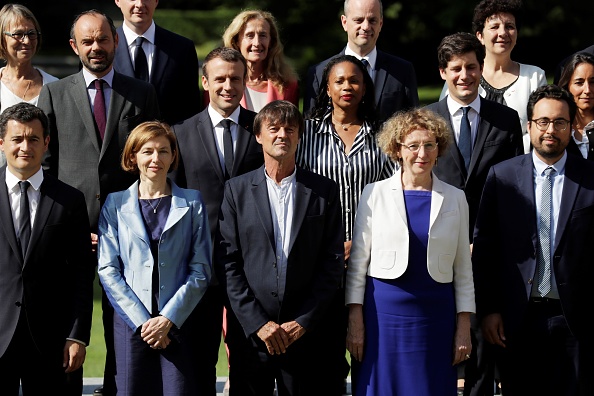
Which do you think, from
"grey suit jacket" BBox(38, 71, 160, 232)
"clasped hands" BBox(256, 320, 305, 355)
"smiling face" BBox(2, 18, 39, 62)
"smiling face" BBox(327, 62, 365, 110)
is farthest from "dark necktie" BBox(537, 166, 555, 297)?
"smiling face" BBox(2, 18, 39, 62)

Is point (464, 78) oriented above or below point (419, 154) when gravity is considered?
above

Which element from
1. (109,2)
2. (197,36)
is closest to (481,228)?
(197,36)

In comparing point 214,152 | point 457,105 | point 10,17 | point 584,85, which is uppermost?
point 10,17

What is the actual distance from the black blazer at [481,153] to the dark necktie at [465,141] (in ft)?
0.12

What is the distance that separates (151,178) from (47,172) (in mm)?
895

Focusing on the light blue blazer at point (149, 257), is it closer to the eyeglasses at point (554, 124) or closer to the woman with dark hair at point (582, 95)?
the eyeglasses at point (554, 124)

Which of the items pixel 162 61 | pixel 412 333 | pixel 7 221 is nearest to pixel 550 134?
pixel 412 333

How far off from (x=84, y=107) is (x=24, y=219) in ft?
3.49

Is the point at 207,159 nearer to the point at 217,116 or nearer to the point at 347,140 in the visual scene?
the point at 217,116

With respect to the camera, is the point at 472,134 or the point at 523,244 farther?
the point at 472,134

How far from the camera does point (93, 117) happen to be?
6992 millimetres

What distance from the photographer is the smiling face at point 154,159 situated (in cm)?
635

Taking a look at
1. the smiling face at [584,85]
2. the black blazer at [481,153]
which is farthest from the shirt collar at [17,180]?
the smiling face at [584,85]

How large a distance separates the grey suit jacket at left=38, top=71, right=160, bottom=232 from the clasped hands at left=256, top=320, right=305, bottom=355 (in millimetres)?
1533
